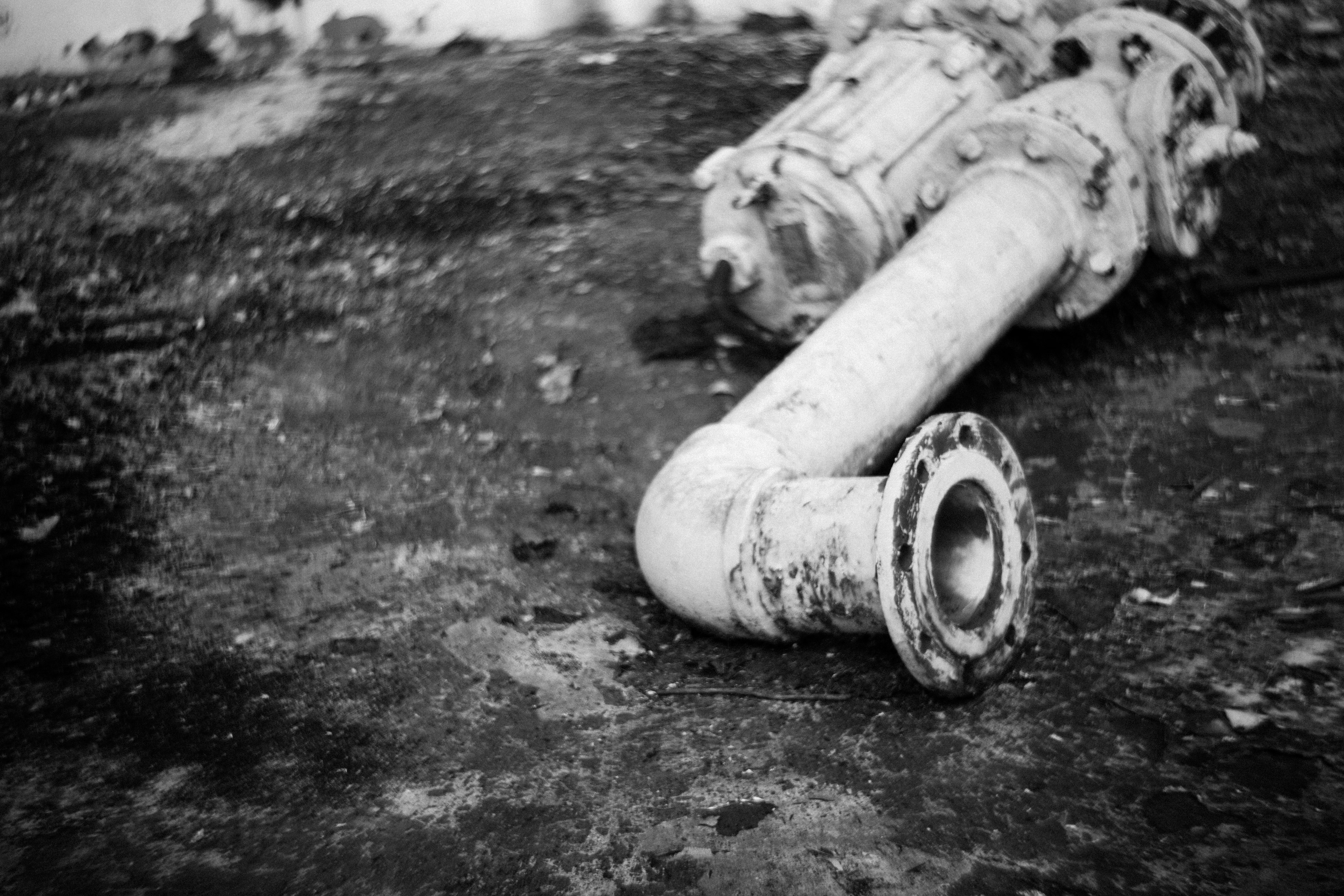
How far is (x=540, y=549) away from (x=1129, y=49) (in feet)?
7.43

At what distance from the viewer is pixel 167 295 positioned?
166 inches

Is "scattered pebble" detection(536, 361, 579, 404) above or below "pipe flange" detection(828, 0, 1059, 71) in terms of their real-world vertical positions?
below

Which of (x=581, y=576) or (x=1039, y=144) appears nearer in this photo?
(x=581, y=576)

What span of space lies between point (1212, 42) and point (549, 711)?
307cm

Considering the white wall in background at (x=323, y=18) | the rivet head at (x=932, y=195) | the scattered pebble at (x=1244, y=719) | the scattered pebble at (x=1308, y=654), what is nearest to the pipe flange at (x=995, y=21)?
the rivet head at (x=932, y=195)

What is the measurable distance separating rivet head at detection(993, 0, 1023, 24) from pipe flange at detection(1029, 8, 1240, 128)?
0.17m

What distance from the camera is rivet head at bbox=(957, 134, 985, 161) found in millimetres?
3355

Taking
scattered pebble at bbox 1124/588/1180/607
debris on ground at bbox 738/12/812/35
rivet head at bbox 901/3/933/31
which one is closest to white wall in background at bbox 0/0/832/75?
debris on ground at bbox 738/12/812/35

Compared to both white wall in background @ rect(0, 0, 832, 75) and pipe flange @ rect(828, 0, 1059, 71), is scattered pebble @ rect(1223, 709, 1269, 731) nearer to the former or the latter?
pipe flange @ rect(828, 0, 1059, 71)

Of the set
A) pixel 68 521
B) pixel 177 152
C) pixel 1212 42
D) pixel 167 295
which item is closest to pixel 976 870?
pixel 68 521

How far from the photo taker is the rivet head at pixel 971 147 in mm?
3355

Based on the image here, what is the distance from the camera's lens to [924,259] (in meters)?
3.04

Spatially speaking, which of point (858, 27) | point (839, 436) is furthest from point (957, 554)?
point (858, 27)

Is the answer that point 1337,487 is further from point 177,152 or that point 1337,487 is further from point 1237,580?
point 177,152
